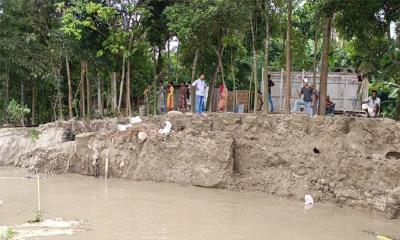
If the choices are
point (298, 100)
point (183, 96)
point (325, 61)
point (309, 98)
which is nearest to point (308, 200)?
point (325, 61)

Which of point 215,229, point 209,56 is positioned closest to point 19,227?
point 215,229

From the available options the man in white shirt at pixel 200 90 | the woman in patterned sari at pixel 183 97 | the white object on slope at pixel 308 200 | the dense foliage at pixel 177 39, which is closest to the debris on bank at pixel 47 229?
the white object on slope at pixel 308 200

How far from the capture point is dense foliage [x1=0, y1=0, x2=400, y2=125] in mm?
12172

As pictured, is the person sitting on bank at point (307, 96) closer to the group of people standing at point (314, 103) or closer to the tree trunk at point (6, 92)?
the group of people standing at point (314, 103)

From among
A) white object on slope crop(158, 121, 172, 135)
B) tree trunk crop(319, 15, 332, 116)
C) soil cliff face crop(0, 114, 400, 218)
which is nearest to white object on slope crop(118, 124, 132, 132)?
soil cliff face crop(0, 114, 400, 218)

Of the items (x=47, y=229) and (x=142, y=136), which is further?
(x=142, y=136)

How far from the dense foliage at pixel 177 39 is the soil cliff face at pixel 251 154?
5.74ft

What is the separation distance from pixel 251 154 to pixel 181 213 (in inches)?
140

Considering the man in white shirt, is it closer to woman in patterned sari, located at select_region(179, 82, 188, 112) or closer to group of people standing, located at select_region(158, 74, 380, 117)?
group of people standing, located at select_region(158, 74, 380, 117)

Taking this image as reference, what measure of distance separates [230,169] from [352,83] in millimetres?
6616

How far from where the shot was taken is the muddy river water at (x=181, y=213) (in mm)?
8547

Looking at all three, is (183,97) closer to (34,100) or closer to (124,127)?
(124,127)

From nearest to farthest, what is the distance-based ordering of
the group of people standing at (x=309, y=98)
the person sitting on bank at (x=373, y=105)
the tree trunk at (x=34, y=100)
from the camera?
the person sitting on bank at (x=373, y=105) < the group of people standing at (x=309, y=98) < the tree trunk at (x=34, y=100)

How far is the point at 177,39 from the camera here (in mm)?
18141
